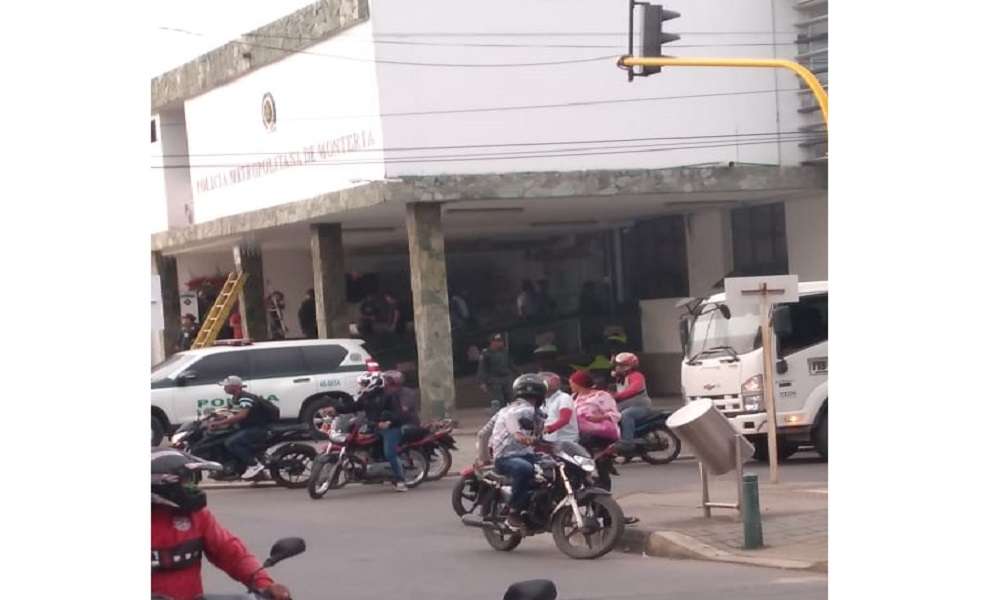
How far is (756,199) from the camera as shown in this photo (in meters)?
32.3

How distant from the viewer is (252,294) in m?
36.5

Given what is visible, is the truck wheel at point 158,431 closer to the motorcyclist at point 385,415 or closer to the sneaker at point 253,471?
the sneaker at point 253,471

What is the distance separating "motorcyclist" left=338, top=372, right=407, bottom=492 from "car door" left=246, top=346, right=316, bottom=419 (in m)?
7.33

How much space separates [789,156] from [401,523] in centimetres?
1644

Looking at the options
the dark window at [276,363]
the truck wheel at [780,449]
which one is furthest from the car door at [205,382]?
the truck wheel at [780,449]

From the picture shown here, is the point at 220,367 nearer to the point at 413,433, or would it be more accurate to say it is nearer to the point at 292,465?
the point at 292,465

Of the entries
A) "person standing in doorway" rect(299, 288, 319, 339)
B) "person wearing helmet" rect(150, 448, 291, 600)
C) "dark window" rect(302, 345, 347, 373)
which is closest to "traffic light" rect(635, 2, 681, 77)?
"dark window" rect(302, 345, 347, 373)

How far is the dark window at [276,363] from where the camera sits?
2586cm

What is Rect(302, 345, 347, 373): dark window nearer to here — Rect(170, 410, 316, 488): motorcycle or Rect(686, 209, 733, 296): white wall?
Rect(170, 410, 316, 488): motorcycle

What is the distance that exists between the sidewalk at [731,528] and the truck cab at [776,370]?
8.51 feet

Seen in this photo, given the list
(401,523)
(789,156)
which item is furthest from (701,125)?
(401,523)

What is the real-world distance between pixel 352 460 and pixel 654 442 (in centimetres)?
410

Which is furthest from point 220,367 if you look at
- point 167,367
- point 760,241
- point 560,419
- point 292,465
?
point 760,241
